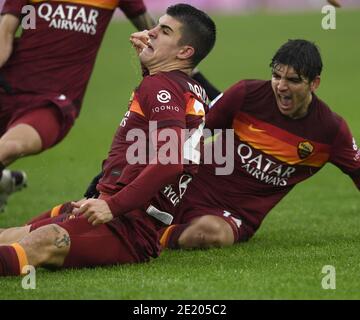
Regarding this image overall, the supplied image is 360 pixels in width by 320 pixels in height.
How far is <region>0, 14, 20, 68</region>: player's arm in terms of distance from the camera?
818 centimetres

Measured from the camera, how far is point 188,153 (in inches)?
247

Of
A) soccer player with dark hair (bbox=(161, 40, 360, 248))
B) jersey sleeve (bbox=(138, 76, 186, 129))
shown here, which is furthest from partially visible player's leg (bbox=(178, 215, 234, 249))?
jersey sleeve (bbox=(138, 76, 186, 129))

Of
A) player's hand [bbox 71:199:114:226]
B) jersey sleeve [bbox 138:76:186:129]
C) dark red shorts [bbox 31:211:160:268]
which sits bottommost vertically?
dark red shorts [bbox 31:211:160:268]

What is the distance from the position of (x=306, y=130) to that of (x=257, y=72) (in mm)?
15044

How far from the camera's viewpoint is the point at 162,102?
6125 millimetres

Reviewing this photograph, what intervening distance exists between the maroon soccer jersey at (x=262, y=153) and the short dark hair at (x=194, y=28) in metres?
0.99

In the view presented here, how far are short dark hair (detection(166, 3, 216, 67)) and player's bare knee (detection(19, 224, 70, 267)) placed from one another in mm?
1412

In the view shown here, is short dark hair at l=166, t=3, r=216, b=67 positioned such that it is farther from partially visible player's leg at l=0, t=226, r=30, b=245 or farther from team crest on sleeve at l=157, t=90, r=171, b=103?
partially visible player's leg at l=0, t=226, r=30, b=245

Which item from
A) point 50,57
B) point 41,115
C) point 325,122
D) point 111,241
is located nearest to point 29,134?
point 41,115

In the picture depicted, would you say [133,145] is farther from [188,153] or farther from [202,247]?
[202,247]

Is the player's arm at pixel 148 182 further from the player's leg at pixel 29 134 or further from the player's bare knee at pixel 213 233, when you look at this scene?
the player's leg at pixel 29 134

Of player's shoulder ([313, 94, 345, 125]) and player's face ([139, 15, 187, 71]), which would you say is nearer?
player's face ([139, 15, 187, 71])

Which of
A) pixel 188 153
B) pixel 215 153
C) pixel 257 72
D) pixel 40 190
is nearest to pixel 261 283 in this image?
pixel 188 153

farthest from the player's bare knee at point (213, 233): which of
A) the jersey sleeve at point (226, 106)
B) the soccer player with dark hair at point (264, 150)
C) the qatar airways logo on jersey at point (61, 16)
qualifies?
the qatar airways logo on jersey at point (61, 16)
